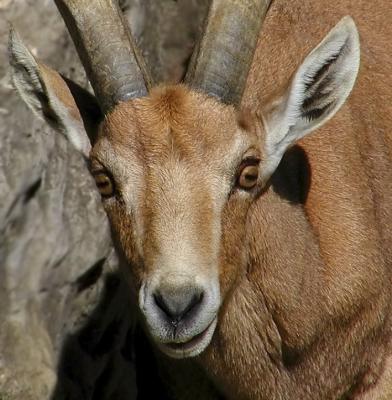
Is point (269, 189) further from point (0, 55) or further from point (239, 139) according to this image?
point (0, 55)

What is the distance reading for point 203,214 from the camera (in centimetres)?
770

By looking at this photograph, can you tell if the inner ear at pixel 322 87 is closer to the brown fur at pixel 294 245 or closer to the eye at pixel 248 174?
the brown fur at pixel 294 245

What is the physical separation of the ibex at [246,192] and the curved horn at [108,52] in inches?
0.4

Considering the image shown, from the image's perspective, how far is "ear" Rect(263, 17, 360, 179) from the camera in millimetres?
8234

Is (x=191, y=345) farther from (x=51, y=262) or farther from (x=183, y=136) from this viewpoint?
(x=51, y=262)

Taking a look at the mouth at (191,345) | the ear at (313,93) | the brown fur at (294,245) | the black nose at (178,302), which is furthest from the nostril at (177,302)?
the ear at (313,93)

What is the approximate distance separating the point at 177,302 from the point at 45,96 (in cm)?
206

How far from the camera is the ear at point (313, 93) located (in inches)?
324

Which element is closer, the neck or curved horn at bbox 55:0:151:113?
curved horn at bbox 55:0:151:113

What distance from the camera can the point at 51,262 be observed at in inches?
438

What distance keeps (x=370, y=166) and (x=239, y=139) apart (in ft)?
5.65

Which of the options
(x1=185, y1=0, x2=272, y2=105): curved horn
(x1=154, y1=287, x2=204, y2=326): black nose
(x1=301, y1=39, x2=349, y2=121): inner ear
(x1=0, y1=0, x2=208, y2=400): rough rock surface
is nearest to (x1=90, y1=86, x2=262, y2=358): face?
(x1=154, y1=287, x2=204, y2=326): black nose

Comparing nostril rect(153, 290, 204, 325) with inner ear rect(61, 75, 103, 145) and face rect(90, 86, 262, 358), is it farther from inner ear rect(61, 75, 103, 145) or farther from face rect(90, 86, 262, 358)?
inner ear rect(61, 75, 103, 145)

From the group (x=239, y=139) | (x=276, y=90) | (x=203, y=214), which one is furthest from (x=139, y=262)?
(x=276, y=90)
